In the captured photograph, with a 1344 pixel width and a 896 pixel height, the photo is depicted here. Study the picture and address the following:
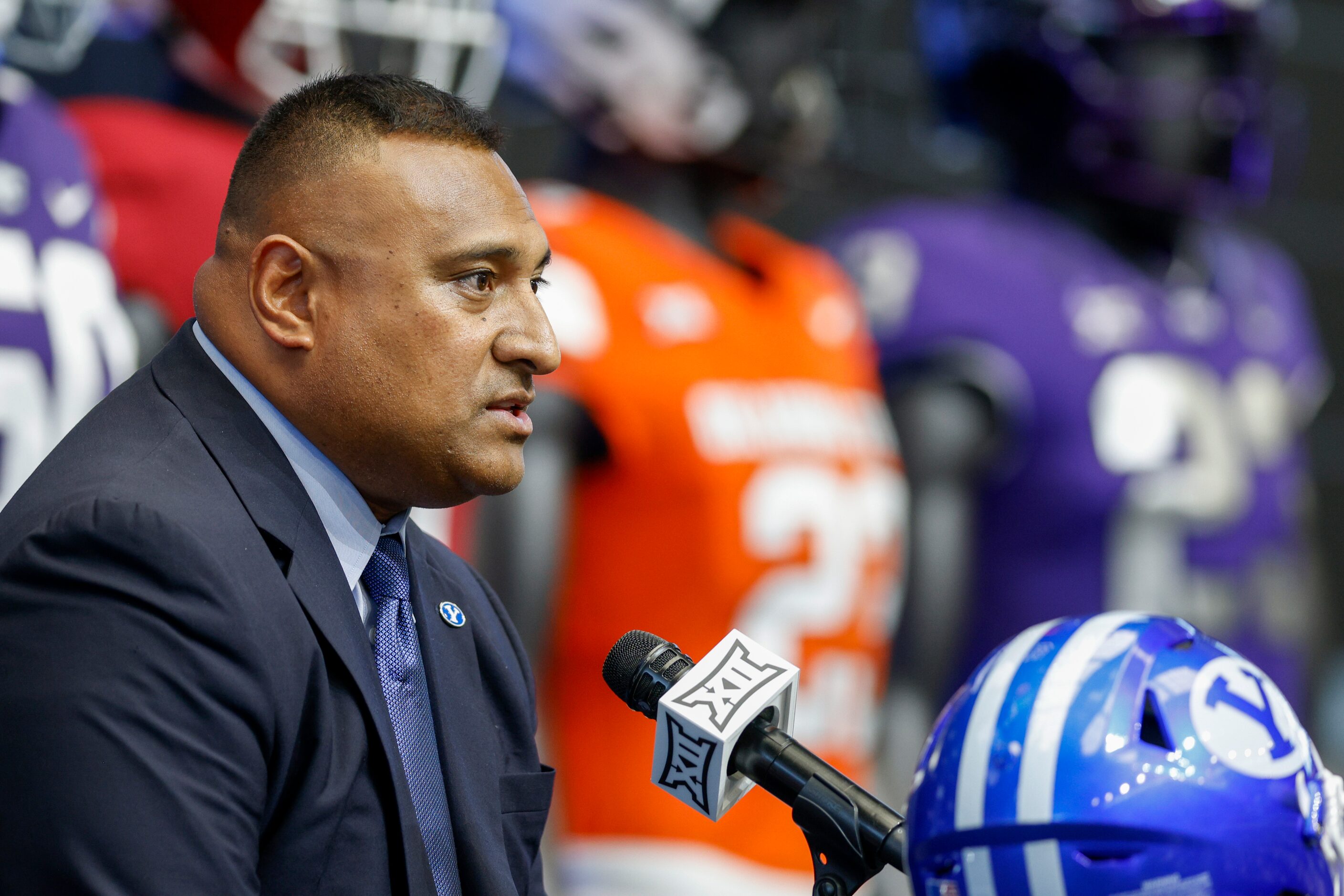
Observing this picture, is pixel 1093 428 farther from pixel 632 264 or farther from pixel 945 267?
pixel 632 264

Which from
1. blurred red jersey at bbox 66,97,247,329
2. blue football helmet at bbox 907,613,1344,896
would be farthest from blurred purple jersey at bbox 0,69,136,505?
blue football helmet at bbox 907,613,1344,896

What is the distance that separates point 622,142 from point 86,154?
0.92m

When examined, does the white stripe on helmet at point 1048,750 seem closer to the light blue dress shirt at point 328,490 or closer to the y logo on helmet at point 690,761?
the y logo on helmet at point 690,761

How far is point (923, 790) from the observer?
1212mm

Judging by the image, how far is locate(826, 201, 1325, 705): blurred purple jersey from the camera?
10.4ft

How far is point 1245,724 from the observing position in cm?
119

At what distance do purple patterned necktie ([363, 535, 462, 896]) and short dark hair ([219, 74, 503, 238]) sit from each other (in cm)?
31

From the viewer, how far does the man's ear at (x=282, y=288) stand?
4.33 ft

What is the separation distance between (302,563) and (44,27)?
5.14 feet

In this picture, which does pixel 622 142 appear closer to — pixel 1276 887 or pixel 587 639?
pixel 587 639

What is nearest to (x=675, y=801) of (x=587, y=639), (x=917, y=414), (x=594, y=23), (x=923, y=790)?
(x=587, y=639)

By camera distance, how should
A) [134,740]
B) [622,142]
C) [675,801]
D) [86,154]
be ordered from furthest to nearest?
1. [622,142]
2. [675,801]
3. [86,154]
4. [134,740]

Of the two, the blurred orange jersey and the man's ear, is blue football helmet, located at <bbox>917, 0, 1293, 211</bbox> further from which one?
the man's ear

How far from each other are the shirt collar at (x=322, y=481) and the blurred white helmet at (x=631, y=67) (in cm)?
153
